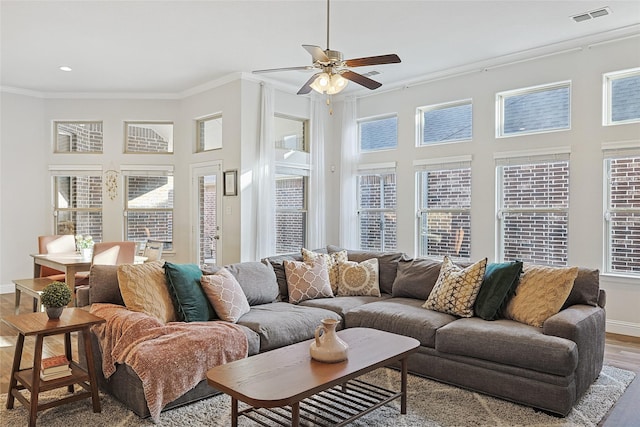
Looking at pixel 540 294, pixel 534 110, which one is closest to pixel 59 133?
pixel 534 110

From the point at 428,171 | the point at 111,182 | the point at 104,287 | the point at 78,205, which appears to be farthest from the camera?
the point at 78,205

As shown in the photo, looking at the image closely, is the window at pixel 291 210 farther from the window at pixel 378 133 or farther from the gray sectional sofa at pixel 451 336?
the gray sectional sofa at pixel 451 336

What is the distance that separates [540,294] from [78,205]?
680cm

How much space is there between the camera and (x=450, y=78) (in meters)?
5.83

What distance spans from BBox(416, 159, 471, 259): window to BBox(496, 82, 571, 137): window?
2.16ft

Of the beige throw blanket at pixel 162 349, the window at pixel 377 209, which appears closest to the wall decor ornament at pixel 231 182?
the window at pixel 377 209

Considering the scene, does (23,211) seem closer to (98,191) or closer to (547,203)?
(98,191)

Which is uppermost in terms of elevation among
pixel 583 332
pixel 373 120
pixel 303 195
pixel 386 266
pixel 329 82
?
pixel 373 120

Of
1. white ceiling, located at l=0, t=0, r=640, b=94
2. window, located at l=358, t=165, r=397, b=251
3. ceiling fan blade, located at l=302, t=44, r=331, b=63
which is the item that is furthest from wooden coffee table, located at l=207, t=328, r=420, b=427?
window, located at l=358, t=165, r=397, b=251

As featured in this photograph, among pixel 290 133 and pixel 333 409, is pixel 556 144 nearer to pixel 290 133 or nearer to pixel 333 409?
pixel 290 133

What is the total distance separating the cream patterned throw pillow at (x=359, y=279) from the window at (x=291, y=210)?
7.44 ft

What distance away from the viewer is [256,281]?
3988 millimetres

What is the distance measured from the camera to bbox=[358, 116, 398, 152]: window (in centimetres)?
652

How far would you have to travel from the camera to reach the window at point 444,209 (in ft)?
18.8
